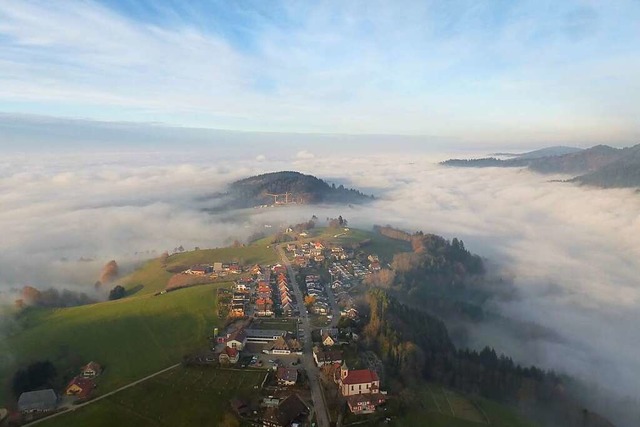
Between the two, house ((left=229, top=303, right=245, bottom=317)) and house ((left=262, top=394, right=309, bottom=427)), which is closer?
house ((left=262, top=394, right=309, bottom=427))

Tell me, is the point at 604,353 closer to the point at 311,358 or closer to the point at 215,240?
the point at 311,358

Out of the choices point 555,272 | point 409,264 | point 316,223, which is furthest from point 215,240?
point 555,272

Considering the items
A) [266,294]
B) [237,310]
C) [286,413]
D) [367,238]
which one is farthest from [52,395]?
[367,238]

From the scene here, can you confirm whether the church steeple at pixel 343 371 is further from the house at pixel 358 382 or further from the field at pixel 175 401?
the field at pixel 175 401

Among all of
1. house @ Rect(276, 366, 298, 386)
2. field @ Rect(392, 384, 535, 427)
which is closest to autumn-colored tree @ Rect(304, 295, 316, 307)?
house @ Rect(276, 366, 298, 386)

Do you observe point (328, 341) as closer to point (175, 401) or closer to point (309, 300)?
point (309, 300)

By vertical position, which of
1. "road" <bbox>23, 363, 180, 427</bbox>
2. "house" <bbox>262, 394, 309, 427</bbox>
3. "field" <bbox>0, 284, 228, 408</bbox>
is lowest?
"field" <bbox>0, 284, 228, 408</bbox>

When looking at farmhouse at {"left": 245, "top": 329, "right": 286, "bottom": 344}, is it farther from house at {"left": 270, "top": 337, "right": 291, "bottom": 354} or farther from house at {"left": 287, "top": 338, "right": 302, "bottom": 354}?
house at {"left": 287, "top": 338, "right": 302, "bottom": 354}
